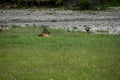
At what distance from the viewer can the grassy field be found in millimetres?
19663

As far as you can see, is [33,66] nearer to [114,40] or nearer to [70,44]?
[70,44]

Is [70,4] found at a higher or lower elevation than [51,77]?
lower

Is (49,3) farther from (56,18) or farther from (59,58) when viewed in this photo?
(59,58)

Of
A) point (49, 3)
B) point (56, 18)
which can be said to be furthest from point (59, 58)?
point (49, 3)

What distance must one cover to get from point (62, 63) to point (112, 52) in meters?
5.01

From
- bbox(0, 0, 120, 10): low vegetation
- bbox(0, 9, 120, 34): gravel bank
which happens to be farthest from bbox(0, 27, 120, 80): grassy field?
bbox(0, 0, 120, 10): low vegetation

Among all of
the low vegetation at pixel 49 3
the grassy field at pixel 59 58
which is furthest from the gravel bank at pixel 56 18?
the grassy field at pixel 59 58

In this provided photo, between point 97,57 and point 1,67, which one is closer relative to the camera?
point 1,67

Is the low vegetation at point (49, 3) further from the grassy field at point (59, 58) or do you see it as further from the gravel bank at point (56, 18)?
the grassy field at point (59, 58)

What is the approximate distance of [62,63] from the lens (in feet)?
74.4

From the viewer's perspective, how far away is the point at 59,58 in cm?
2434

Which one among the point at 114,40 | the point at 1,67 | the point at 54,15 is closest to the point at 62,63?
the point at 1,67

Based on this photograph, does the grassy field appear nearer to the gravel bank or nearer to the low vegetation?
the gravel bank

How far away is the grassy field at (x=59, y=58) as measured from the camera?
19.7 meters
